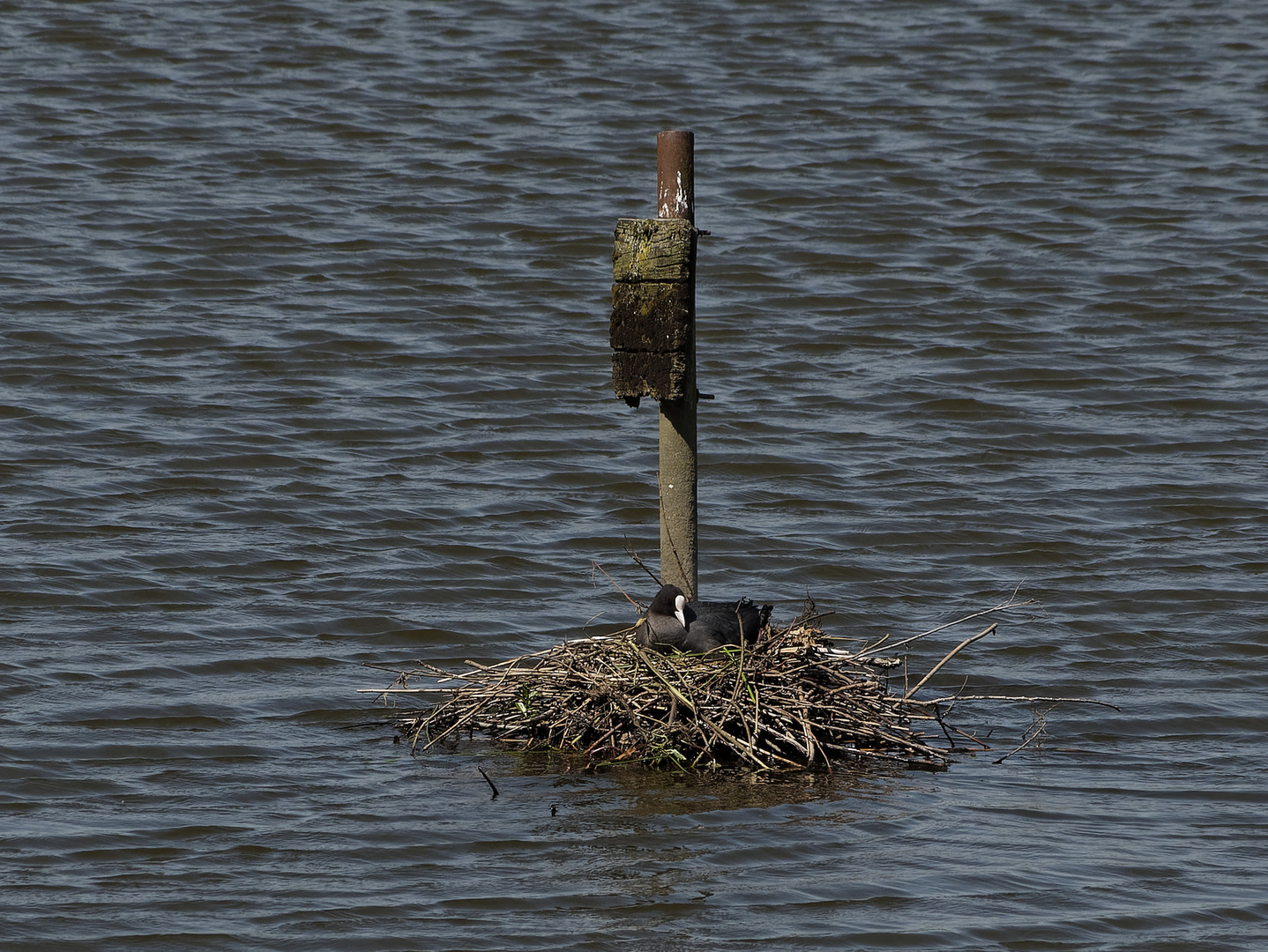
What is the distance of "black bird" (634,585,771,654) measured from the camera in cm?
837

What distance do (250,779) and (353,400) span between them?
665cm

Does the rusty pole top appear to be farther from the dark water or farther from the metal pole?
the dark water

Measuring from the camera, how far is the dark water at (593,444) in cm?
764

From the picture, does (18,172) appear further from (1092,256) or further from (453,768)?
(453,768)

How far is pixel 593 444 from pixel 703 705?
6.25 meters

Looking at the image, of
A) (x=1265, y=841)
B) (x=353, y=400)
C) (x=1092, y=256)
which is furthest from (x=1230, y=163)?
(x=1265, y=841)

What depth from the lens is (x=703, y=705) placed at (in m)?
8.27

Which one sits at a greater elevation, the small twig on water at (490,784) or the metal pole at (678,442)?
the metal pole at (678,442)

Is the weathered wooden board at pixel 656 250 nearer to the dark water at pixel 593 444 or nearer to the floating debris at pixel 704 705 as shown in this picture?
the floating debris at pixel 704 705

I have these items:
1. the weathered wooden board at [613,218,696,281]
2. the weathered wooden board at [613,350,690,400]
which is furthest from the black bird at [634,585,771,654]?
the weathered wooden board at [613,218,696,281]

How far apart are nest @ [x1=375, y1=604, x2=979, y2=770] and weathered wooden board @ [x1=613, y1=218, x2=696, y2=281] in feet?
5.34

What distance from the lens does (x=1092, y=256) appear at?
18.6m

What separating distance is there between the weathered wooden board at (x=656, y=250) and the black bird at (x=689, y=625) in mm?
1379

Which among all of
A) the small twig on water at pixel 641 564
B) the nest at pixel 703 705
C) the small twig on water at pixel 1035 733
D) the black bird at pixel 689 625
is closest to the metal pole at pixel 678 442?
the small twig on water at pixel 641 564
